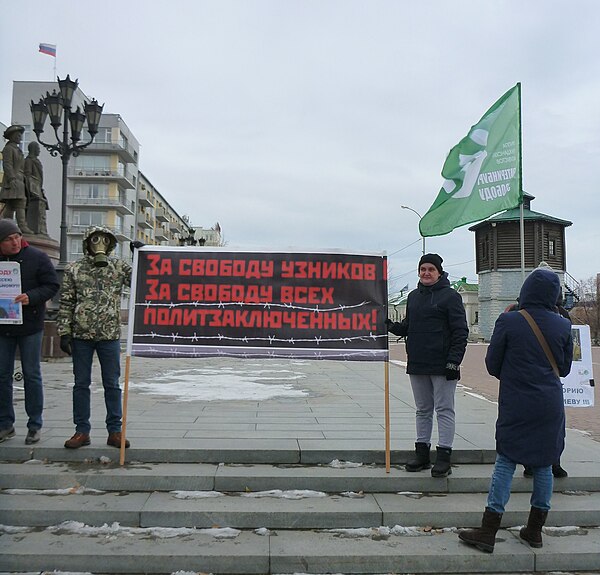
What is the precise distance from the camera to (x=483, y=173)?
23.8 feet

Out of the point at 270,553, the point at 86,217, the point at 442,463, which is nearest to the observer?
the point at 270,553

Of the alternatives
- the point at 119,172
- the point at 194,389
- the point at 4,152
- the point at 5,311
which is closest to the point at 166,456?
the point at 5,311

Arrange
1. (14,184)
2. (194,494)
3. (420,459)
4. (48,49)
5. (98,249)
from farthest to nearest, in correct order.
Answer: (48,49) → (14,184) → (98,249) → (420,459) → (194,494)

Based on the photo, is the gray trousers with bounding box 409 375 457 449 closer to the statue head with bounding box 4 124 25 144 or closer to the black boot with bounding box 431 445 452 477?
the black boot with bounding box 431 445 452 477

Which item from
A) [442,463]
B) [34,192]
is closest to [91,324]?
[442,463]

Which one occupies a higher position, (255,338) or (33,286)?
(33,286)

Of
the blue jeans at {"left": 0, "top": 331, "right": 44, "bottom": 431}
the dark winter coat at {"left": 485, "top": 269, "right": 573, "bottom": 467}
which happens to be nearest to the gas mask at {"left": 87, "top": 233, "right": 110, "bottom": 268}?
the blue jeans at {"left": 0, "top": 331, "right": 44, "bottom": 431}

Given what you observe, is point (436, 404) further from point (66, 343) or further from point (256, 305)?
point (66, 343)

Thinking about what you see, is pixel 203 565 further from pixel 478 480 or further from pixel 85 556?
pixel 478 480

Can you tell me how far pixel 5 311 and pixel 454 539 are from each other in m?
4.19

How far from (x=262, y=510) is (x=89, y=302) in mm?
2354

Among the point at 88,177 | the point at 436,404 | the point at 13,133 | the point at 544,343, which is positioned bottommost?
the point at 436,404

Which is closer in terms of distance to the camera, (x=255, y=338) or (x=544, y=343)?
(x=544, y=343)

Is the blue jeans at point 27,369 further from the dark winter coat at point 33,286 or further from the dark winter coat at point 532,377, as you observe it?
the dark winter coat at point 532,377
